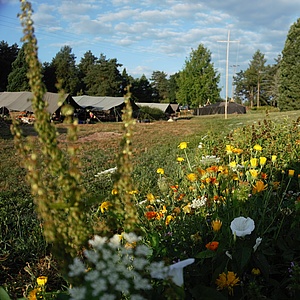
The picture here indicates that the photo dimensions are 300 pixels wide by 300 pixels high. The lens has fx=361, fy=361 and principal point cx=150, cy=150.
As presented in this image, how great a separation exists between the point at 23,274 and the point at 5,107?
27.6m

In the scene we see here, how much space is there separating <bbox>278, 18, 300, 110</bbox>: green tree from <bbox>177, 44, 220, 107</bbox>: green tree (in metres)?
13.6

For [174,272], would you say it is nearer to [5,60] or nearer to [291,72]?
[291,72]

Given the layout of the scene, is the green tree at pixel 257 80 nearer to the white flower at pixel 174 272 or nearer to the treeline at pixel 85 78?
the treeline at pixel 85 78

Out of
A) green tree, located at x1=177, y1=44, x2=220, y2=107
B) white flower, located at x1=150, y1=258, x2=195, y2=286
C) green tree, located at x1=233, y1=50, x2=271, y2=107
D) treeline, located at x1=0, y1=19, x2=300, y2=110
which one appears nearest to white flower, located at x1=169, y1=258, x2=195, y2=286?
white flower, located at x1=150, y1=258, x2=195, y2=286

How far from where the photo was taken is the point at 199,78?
44.0 meters

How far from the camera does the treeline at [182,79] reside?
30266 mm

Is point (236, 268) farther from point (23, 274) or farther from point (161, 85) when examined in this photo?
point (161, 85)

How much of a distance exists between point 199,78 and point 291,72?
50.5ft

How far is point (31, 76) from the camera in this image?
80cm

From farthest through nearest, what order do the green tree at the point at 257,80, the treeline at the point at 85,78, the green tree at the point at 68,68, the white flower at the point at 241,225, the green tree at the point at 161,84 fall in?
the green tree at the point at 161,84 → the green tree at the point at 257,80 → the green tree at the point at 68,68 → the treeline at the point at 85,78 → the white flower at the point at 241,225

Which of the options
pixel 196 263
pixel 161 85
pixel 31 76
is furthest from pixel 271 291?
pixel 161 85

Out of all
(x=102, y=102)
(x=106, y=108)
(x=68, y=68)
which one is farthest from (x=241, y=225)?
(x=68, y=68)

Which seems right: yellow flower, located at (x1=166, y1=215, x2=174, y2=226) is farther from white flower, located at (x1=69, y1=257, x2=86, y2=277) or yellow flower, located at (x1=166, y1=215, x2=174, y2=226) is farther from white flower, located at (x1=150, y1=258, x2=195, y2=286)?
white flower, located at (x1=69, y1=257, x2=86, y2=277)

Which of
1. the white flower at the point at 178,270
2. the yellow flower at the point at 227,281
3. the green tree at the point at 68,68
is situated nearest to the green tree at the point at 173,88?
the green tree at the point at 68,68
